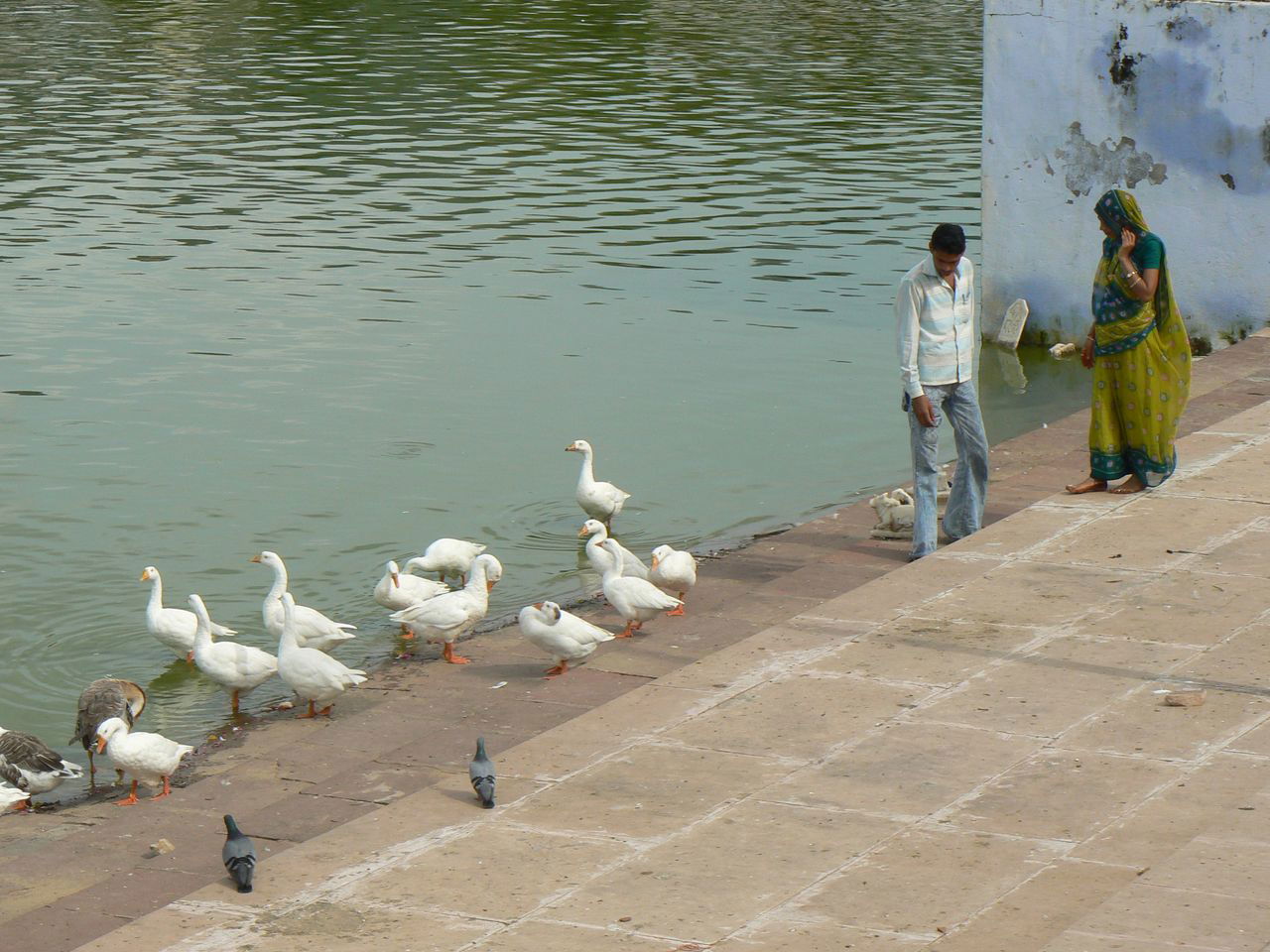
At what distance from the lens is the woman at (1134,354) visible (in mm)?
10508

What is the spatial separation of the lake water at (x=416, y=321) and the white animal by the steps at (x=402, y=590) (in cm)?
39

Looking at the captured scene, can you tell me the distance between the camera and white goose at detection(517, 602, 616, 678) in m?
9.20

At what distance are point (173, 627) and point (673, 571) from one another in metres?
2.66

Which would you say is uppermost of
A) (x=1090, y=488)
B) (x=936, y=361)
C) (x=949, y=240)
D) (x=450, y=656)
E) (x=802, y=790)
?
(x=949, y=240)

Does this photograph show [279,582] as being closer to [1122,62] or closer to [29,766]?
[29,766]

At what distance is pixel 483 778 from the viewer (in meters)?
6.89

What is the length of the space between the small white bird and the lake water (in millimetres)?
1264

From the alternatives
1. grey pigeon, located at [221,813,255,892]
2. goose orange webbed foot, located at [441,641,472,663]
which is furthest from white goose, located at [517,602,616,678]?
grey pigeon, located at [221,813,255,892]

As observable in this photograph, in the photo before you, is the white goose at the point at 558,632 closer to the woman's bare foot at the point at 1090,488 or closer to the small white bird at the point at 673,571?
the small white bird at the point at 673,571

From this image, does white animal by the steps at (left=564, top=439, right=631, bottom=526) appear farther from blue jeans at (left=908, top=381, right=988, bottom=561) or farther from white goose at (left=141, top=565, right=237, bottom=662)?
white goose at (left=141, top=565, right=237, bottom=662)

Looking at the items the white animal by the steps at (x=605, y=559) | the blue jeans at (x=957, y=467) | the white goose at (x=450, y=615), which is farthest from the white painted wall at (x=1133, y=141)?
the white goose at (x=450, y=615)

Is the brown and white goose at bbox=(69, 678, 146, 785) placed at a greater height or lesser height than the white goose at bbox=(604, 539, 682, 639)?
lesser

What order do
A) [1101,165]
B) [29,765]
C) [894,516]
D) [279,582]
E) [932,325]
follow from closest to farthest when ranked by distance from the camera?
1. [29,765]
2. [932,325]
3. [279,582]
4. [894,516]
5. [1101,165]

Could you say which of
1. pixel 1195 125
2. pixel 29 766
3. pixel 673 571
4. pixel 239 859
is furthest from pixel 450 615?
pixel 1195 125
